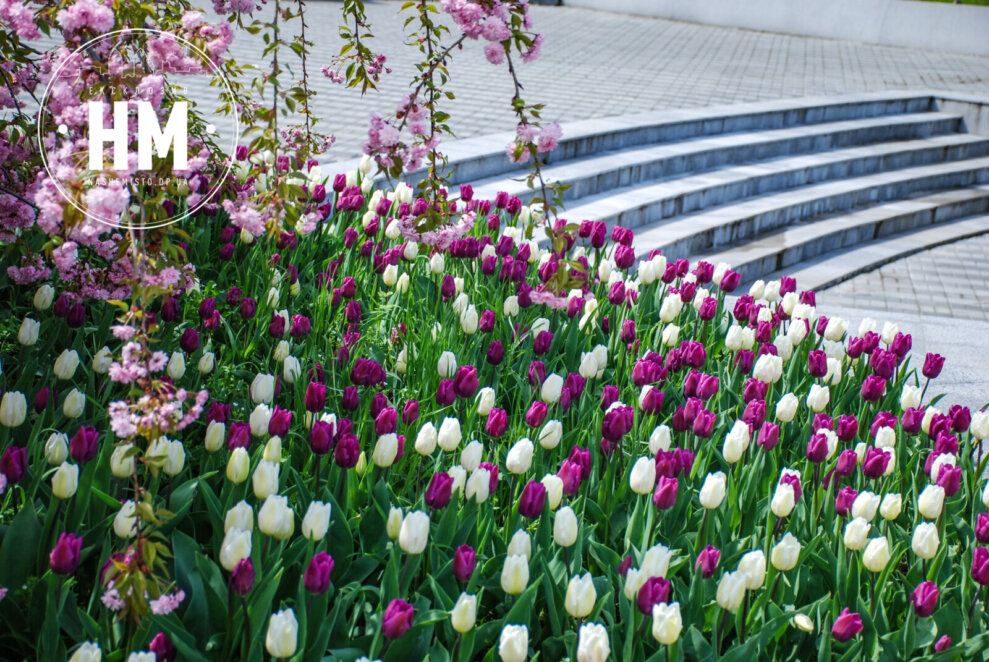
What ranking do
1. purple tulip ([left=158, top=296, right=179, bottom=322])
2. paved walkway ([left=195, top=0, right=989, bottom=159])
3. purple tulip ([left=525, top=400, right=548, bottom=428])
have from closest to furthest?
purple tulip ([left=525, top=400, right=548, bottom=428]) → purple tulip ([left=158, top=296, right=179, bottom=322]) → paved walkway ([left=195, top=0, right=989, bottom=159])

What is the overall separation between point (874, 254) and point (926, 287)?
0.83 metres

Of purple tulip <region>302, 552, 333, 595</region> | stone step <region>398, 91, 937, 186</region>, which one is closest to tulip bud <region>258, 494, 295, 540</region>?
purple tulip <region>302, 552, 333, 595</region>

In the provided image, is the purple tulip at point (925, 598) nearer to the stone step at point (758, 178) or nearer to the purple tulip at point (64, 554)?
the purple tulip at point (64, 554)

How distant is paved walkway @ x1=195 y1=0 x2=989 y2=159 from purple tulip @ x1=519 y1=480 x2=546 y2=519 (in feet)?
15.8

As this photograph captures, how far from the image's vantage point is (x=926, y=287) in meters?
7.49

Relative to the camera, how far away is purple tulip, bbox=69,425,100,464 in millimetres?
2064

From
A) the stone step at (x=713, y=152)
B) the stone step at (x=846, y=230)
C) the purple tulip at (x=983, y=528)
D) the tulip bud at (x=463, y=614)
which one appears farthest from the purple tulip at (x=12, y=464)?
the stone step at (x=846, y=230)

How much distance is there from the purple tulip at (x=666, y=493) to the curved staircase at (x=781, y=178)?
416 cm

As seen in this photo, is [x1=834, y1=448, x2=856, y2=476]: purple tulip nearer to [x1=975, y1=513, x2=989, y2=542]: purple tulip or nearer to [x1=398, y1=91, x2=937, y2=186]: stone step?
[x1=975, y1=513, x2=989, y2=542]: purple tulip

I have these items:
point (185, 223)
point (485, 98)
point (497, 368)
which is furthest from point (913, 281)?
point (185, 223)

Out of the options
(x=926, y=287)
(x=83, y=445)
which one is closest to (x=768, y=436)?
(x=83, y=445)

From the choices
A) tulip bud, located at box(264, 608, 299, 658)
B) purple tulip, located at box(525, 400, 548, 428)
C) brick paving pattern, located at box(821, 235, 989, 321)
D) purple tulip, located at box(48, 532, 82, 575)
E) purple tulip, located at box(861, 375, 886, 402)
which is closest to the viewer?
tulip bud, located at box(264, 608, 299, 658)

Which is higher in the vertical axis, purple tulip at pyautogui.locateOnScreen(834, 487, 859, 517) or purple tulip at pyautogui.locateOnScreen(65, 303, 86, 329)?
purple tulip at pyautogui.locateOnScreen(65, 303, 86, 329)

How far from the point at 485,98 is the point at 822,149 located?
3.82 meters
